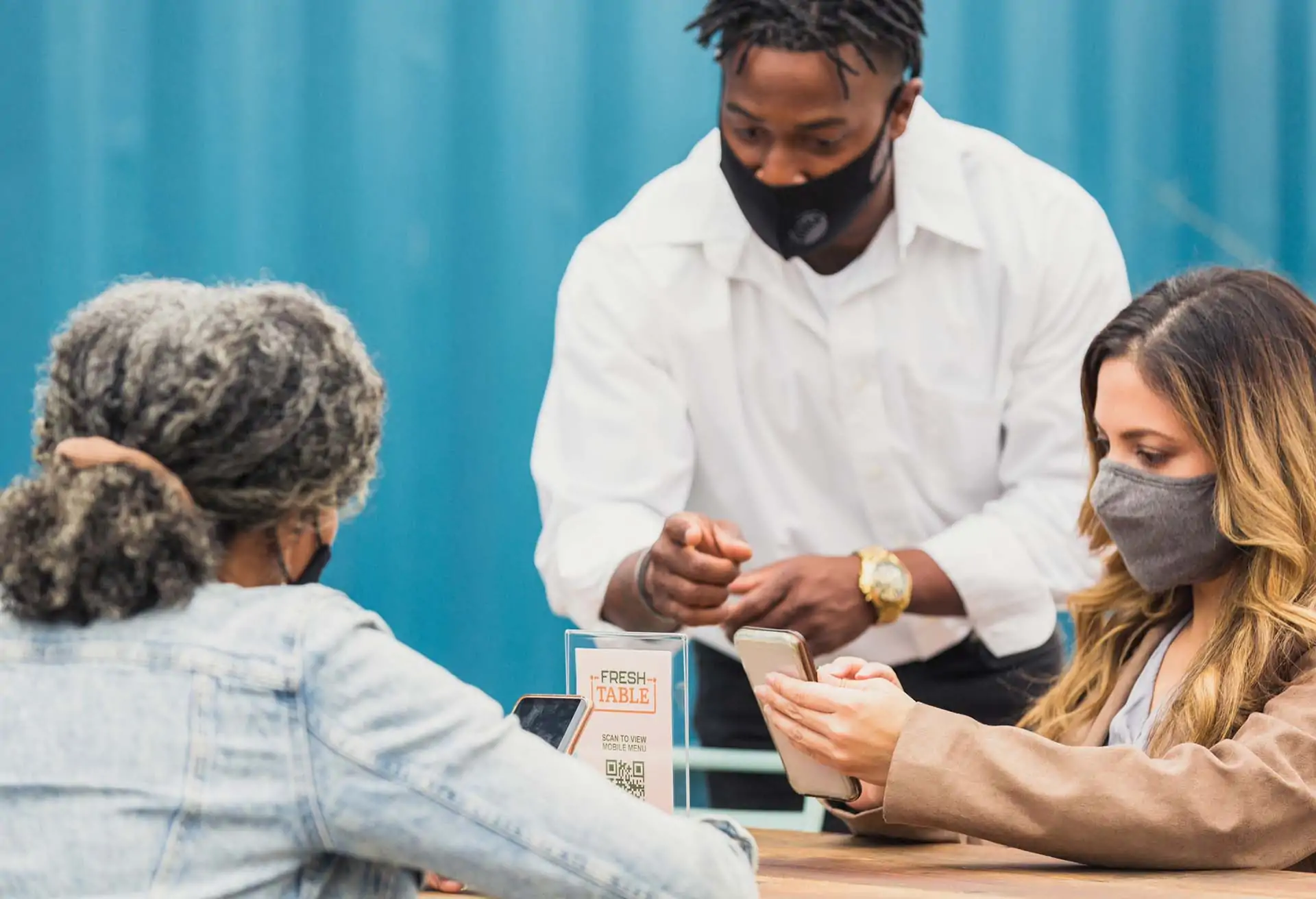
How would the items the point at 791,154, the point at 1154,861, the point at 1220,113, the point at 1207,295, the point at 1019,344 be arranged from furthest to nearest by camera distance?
the point at 1220,113
the point at 1019,344
the point at 791,154
the point at 1207,295
the point at 1154,861

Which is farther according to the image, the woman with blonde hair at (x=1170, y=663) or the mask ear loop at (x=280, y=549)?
the woman with blonde hair at (x=1170, y=663)

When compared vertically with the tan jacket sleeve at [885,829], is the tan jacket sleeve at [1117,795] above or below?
above

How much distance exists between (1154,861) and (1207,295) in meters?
0.64

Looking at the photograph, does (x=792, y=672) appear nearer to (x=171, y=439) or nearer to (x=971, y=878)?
(x=971, y=878)

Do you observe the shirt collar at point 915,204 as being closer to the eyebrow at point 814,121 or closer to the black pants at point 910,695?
the eyebrow at point 814,121

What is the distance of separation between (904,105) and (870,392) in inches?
16.8

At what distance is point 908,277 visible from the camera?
7.67 feet

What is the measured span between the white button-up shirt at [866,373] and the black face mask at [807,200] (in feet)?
0.45

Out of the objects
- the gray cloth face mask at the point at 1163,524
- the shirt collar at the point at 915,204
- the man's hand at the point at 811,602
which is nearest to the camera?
the gray cloth face mask at the point at 1163,524

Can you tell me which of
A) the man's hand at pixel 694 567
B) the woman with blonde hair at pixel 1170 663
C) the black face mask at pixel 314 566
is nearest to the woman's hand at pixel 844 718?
the woman with blonde hair at pixel 1170 663

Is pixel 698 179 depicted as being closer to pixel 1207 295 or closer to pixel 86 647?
pixel 1207 295

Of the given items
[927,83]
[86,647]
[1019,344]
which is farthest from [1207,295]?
[86,647]

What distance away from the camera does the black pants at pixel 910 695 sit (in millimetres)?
A: 2359

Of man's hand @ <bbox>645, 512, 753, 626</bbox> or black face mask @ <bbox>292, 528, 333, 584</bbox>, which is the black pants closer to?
man's hand @ <bbox>645, 512, 753, 626</bbox>
